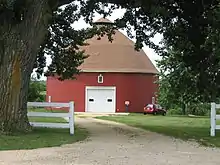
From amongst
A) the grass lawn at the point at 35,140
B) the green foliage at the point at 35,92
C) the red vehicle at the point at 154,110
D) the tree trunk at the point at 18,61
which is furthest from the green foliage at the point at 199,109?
the tree trunk at the point at 18,61

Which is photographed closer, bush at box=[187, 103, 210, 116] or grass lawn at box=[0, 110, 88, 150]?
grass lawn at box=[0, 110, 88, 150]

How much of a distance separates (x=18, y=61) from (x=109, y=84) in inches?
1354

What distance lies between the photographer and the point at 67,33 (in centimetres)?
2361

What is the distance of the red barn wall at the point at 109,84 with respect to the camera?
164ft

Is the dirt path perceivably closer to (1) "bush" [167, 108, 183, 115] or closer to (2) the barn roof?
(1) "bush" [167, 108, 183, 115]

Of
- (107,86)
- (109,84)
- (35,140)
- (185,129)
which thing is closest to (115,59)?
(109,84)

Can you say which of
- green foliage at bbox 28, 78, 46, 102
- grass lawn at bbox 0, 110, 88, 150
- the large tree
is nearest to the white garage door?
green foliage at bbox 28, 78, 46, 102

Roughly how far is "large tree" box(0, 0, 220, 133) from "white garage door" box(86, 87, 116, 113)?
23.6 m

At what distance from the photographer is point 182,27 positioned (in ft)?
63.9

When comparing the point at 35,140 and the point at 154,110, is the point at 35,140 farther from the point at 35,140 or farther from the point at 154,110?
the point at 154,110

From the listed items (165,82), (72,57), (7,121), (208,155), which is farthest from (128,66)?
(208,155)

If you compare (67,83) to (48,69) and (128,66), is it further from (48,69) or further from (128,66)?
(48,69)

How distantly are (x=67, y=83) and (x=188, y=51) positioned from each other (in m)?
31.0

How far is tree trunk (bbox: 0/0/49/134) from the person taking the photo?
15.7 m
